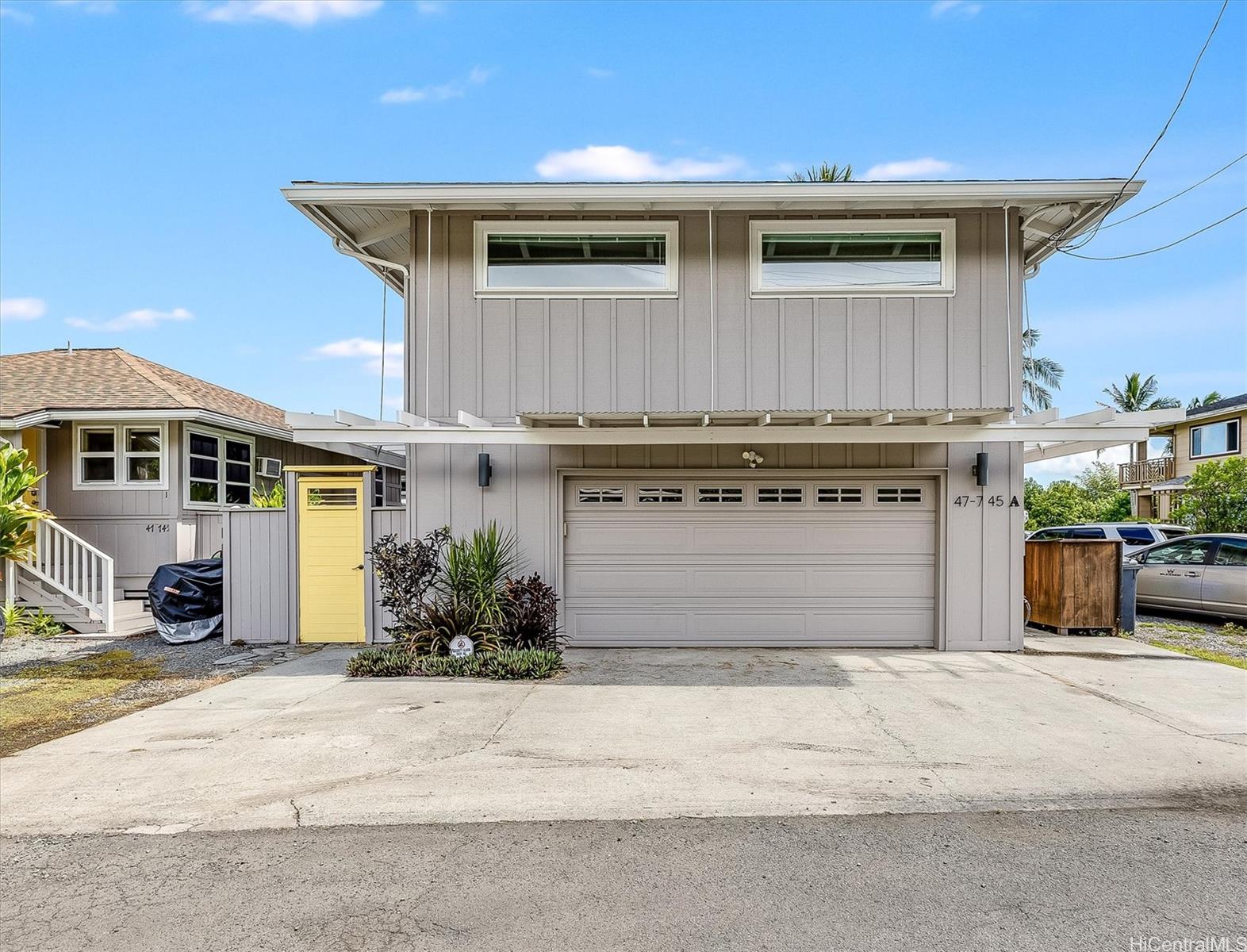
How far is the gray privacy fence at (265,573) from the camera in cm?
931

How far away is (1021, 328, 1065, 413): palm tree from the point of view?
24.1m

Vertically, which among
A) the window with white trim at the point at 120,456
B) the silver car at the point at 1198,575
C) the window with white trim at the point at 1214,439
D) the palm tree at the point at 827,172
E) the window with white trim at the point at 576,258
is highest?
the palm tree at the point at 827,172

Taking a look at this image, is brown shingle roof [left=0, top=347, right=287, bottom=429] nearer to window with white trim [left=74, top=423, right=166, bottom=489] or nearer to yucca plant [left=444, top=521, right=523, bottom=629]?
window with white trim [left=74, top=423, right=166, bottom=489]

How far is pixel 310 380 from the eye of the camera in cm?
2477

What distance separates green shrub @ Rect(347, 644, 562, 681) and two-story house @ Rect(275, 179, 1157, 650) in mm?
1372

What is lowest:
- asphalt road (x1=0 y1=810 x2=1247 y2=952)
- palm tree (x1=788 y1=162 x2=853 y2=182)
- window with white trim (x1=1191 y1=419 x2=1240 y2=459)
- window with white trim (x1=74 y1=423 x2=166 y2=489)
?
asphalt road (x1=0 y1=810 x2=1247 y2=952)

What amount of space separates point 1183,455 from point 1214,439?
151 centimetres

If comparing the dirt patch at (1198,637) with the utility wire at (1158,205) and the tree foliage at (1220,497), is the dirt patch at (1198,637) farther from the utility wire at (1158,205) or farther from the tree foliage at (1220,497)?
the tree foliage at (1220,497)

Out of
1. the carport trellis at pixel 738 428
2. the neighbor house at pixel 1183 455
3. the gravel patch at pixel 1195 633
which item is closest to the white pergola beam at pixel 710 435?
the carport trellis at pixel 738 428

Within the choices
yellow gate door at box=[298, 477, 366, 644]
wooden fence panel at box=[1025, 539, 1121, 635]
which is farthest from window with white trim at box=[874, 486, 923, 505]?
yellow gate door at box=[298, 477, 366, 644]

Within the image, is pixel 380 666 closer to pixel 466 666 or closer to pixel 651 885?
pixel 466 666

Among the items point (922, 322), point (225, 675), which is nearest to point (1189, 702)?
point (922, 322)

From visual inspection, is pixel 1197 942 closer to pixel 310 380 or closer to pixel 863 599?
pixel 863 599

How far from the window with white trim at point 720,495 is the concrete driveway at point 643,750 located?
6.75 feet
